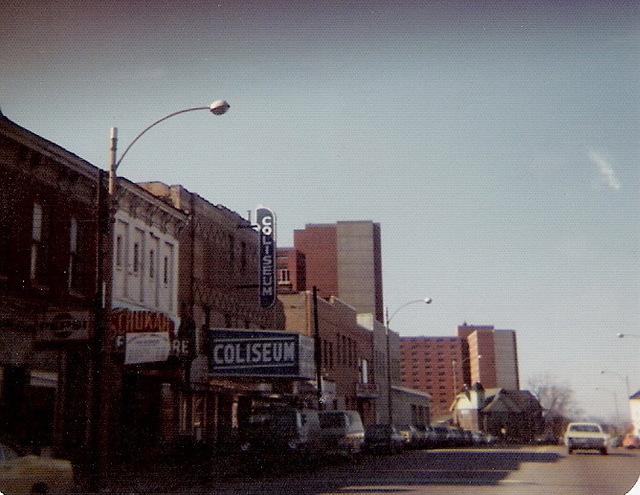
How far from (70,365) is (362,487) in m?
9.76

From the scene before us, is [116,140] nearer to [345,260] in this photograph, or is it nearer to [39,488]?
[39,488]

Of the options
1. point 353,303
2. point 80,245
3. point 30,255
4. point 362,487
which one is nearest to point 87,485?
point 362,487

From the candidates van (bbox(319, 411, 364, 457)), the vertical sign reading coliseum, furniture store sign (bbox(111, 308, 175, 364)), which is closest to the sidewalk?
furniture store sign (bbox(111, 308, 175, 364))

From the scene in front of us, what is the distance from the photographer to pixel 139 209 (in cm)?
2689

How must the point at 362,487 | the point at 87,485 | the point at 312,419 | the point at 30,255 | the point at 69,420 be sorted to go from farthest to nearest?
the point at 312,419 < the point at 69,420 < the point at 30,255 < the point at 362,487 < the point at 87,485

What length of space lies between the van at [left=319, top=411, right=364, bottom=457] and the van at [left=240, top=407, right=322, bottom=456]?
271cm

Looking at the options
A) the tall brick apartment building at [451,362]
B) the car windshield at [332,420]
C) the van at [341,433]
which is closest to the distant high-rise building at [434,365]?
the tall brick apartment building at [451,362]

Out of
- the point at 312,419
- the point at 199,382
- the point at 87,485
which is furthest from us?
the point at 199,382

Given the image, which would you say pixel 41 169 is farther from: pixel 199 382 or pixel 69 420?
pixel 199 382

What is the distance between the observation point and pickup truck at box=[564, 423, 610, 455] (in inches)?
1275

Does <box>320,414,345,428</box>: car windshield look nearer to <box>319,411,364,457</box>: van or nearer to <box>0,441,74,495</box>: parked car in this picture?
<box>319,411,364,457</box>: van

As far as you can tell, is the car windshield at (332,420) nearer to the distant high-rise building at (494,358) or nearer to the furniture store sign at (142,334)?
the furniture store sign at (142,334)

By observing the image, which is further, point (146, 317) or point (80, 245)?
point (80, 245)

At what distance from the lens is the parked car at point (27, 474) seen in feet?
40.7
